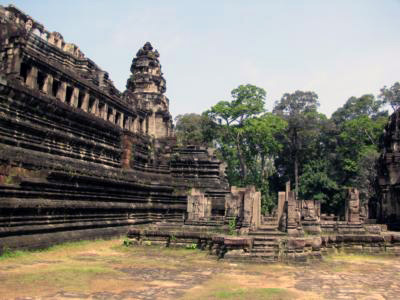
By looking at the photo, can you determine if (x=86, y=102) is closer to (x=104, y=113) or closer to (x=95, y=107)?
(x=95, y=107)

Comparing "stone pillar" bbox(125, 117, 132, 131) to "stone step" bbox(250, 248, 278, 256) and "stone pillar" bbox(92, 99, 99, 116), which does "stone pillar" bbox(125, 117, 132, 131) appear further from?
"stone step" bbox(250, 248, 278, 256)

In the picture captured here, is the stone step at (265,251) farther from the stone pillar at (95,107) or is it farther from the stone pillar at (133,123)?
the stone pillar at (133,123)

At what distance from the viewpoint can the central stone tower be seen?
1359 inches

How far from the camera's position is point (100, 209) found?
18906 mm

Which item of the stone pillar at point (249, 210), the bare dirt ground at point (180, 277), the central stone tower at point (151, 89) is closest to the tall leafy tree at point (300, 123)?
the central stone tower at point (151, 89)

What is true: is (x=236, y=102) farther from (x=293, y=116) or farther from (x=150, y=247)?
(x=150, y=247)

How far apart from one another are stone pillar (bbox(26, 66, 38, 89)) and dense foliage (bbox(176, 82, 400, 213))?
24033 mm

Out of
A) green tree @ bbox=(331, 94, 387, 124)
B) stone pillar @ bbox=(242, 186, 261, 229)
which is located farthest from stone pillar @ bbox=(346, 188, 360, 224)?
green tree @ bbox=(331, 94, 387, 124)

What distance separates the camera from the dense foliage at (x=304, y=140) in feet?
152

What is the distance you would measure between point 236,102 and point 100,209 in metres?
31.6

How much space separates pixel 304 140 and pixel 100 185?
39.2m

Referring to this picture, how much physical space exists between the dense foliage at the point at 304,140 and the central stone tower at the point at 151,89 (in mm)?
6853

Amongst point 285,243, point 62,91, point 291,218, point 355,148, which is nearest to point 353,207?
point 291,218

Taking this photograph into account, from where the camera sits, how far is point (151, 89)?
120 ft
